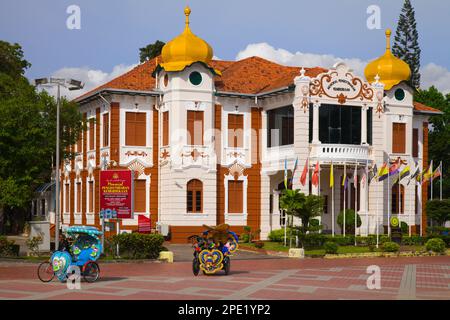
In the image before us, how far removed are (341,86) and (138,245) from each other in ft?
58.7

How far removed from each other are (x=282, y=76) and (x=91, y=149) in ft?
41.4

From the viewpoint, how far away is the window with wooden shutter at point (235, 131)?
47003mm

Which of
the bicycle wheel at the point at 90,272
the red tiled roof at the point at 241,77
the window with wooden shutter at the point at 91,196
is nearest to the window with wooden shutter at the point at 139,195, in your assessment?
the window with wooden shutter at the point at 91,196

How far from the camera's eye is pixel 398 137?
1929 inches

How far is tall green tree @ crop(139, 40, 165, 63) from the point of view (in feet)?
211

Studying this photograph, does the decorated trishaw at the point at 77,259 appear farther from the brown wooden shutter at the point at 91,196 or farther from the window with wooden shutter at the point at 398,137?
the window with wooden shutter at the point at 398,137

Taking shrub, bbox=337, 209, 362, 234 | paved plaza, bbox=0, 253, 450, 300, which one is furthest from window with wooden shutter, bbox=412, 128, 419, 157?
paved plaza, bbox=0, 253, 450, 300

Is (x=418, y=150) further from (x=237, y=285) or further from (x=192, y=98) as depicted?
(x=237, y=285)

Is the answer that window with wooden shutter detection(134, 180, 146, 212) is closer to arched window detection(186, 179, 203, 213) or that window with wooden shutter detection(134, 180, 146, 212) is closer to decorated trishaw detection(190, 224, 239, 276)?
arched window detection(186, 179, 203, 213)

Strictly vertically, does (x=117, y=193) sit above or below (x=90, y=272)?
above

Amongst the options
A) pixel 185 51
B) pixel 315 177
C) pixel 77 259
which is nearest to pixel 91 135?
pixel 185 51

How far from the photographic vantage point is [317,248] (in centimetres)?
3956

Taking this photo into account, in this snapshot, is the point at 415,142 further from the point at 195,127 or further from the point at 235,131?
the point at 195,127

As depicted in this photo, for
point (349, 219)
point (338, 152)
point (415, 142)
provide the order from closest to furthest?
1. point (338, 152)
2. point (349, 219)
3. point (415, 142)
